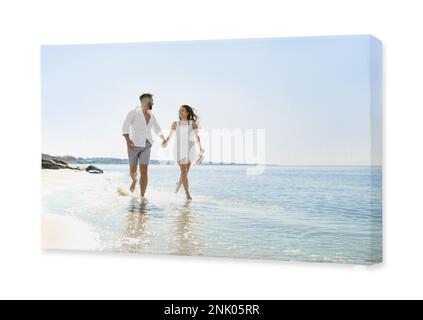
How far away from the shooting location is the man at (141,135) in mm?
10578

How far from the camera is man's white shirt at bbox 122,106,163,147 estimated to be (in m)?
10.6

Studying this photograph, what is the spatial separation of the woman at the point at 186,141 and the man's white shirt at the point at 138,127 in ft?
1.00

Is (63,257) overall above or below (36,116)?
below

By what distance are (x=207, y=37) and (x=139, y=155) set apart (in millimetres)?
1671

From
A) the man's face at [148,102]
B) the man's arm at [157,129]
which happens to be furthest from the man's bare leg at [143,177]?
the man's face at [148,102]

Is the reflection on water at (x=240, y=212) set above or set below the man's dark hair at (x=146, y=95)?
below

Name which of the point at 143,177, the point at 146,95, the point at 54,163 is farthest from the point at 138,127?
the point at 54,163

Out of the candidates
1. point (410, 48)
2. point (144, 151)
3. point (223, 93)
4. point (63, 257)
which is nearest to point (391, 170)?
point (410, 48)

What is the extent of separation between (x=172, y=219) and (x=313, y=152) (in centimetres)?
187

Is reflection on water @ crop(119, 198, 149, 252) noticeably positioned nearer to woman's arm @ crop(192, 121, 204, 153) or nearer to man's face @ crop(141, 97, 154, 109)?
woman's arm @ crop(192, 121, 204, 153)

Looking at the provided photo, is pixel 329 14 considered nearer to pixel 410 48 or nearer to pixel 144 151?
pixel 410 48

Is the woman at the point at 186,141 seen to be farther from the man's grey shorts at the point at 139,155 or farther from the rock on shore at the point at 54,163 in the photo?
the rock on shore at the point at 54,163

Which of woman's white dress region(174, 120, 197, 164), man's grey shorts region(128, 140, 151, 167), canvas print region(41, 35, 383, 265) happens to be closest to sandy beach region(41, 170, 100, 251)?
canvas print region(41, 35, 383, 265)

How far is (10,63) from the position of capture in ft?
36.5
